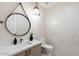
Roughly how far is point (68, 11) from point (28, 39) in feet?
5.99

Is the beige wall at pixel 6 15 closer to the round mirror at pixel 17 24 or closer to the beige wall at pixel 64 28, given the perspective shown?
the round mirror at pixel 17 24

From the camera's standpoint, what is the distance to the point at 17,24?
92.7 inches

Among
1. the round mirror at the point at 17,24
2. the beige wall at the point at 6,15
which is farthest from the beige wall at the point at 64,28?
the round mirror at the point at 17,24

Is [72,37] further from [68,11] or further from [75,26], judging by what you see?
[68,11]

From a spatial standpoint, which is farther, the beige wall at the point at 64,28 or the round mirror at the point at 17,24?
the beige wall at the point at 64,28

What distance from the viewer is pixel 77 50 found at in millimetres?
2762

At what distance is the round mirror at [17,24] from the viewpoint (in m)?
2.11

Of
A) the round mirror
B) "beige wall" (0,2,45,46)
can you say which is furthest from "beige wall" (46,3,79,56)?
the round mirror

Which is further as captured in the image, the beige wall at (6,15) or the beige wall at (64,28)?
the beige wall at (64,28)

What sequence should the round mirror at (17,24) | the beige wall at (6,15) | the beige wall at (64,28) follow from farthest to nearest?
the beige wall at (64,28)
the round mirror at (17,24)
the beige wall at (6,15)

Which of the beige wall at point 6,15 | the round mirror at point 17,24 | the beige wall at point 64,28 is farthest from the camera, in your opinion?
the beige wall at point 64,28

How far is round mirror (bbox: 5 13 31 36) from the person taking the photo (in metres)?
2.11

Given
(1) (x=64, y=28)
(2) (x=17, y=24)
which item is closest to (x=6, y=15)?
(2) (x=17, y=24)

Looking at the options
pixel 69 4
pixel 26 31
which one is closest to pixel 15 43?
pixel 26 31
